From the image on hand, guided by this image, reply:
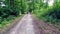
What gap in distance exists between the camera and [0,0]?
21047 mm

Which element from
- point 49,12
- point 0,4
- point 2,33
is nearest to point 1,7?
point 0,4

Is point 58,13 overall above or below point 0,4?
below

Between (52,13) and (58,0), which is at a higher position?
(58,0)

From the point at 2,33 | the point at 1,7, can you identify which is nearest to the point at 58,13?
the point at 1,7

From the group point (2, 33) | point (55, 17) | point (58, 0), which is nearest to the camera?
point (2, 33)

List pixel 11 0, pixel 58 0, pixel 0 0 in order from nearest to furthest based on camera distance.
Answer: pixel 0 0, pixel 58 0, pixel 11 0

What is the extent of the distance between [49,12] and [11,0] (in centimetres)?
908

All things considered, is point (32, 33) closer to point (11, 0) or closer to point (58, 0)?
point (58, 0)

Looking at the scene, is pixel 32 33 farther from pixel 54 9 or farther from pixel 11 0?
pixel 11 0

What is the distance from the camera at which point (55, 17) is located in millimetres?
22406

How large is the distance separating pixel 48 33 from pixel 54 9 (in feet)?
39.9

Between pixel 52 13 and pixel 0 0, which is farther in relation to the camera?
pixel 52 13

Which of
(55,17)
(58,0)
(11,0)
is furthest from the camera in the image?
(11,0)

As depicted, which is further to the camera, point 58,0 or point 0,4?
point 58,0
